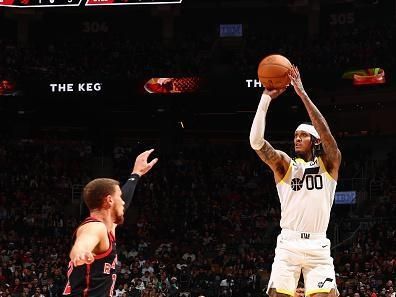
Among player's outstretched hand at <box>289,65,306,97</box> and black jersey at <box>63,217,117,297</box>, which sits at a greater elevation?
player's outstretched hand at <box>289,65,306,97</box>

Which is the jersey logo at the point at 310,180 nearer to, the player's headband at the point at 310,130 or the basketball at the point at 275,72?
the player's headband at the point at 310,130

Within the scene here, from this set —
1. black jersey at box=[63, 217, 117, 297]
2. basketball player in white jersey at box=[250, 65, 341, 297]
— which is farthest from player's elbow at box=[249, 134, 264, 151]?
black jersey at box=[63, 217, 117, 297]

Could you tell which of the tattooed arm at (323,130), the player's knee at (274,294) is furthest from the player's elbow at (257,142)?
the player's knee at (274,294)

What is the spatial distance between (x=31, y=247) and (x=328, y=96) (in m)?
13.2

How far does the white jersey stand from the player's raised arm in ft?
0.27

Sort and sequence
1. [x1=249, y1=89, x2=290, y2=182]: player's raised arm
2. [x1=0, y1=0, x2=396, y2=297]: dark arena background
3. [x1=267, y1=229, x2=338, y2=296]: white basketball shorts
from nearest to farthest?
[x1=267, y1=229, x2=338, y2=296]: white basketball shorts < [x1=249, y1=89, x2=290, y2=182]: player's raised arm < [x1=0, y1=0, x2=396, y2=297]: dark arena background

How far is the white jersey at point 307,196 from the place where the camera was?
728cm

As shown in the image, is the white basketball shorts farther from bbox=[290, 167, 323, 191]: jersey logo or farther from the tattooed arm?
the tattooed arm

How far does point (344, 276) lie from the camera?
71.2 ft

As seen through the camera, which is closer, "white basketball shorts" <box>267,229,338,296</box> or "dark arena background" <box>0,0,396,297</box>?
"white basketball shorts" <box>267,229,338,296</box>

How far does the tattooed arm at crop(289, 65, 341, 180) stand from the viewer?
7.19 metres

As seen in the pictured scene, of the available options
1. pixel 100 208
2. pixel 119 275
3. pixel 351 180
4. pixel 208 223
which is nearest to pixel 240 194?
pixel 208 223

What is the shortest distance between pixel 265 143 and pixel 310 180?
1.82ft

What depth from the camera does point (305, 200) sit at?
288 inches
